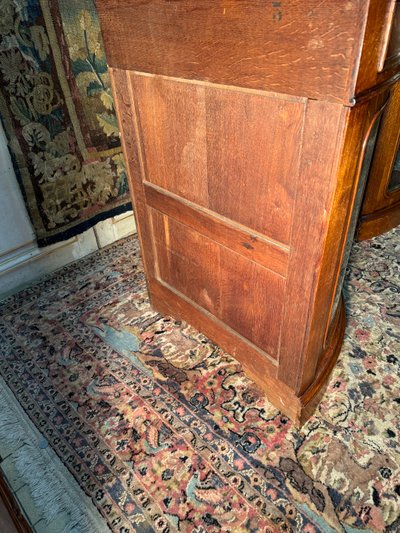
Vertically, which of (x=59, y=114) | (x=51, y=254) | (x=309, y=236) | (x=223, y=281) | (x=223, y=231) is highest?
(x=59, y=114)

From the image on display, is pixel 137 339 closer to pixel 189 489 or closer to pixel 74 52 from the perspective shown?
pixel 189 489

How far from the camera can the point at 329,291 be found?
1.18m

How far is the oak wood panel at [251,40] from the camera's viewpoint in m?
0.78

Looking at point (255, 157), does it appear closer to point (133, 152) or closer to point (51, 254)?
point (133, 152)

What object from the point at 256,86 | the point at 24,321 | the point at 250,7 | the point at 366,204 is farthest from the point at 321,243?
the point at 24,321

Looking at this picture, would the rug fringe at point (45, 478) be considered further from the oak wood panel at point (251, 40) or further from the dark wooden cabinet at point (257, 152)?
the oak wood panel at point (251, 40)

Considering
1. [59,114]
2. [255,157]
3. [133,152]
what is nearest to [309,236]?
[255,157]

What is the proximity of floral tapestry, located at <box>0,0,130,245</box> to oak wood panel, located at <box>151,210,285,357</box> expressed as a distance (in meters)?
0.81

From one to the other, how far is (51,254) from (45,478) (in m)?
1.33

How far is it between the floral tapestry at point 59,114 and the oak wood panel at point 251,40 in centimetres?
74

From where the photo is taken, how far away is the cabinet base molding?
4.67 feet

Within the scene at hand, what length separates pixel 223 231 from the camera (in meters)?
1.33

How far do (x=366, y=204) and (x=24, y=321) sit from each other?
2.01 m

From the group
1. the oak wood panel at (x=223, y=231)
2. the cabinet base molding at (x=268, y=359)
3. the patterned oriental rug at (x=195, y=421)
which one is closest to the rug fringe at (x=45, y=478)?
the patterned oriental rug at (x=195, y=421)
